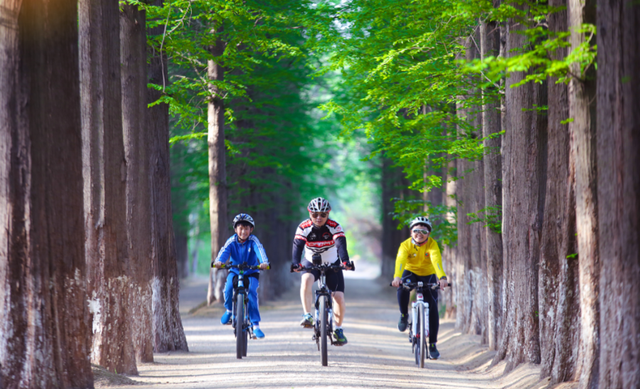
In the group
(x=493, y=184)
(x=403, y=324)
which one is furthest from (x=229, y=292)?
(x=493, y=184)

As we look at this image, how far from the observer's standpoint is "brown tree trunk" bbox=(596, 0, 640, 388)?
6.08 metres

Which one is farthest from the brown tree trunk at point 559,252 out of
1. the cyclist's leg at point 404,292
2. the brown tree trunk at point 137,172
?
the brown tree trunk at point 137,172

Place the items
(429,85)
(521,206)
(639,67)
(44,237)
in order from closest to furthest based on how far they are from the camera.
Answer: (639,67) → (44,237) → (521,206) → (429,85)

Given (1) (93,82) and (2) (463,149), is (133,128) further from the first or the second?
(2) (463,149)

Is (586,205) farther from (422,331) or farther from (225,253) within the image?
(225,253)

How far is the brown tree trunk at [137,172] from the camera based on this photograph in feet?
37.3

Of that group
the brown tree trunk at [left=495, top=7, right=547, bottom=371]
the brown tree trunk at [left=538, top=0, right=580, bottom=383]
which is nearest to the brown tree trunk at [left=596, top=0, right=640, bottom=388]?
the brown tree trunk at [left=538, top=0, right=580, bottom=383]

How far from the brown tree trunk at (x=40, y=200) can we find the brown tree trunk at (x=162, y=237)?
633 cm

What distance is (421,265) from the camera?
36.6ft

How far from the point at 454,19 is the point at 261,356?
7039mm

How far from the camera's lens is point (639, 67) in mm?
6121

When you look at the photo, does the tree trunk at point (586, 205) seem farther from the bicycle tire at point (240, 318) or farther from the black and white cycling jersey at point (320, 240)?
the bicycle tire at point (240, 318)

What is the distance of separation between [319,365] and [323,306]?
1402 mm

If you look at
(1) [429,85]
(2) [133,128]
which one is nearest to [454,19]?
(1) [429,85]
